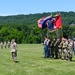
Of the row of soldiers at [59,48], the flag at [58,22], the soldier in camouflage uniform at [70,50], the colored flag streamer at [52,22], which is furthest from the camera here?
the colored flag streamer at [52,22]

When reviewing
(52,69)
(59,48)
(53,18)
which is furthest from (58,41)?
(52,69)

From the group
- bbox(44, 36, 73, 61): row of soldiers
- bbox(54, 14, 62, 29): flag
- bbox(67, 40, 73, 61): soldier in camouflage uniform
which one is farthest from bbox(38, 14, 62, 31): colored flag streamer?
bbox(67, 40, 73, 61): soldier in camouflage uniform

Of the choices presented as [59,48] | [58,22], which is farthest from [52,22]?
[59,48]

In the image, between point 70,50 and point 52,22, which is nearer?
point 70,50

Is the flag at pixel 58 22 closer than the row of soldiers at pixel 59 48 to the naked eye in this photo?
No

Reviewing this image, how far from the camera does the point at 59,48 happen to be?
1160 inches

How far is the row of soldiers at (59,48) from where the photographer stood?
27.4 metres

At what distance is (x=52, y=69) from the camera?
69.5 feet

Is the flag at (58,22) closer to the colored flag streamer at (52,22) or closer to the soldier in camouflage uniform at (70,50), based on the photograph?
the colored flag streamer at (52,22)

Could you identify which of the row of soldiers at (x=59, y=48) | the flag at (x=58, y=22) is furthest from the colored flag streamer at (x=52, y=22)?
the row of soldiers at (x=59, y=48)

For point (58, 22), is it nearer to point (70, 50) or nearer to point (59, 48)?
point (59, 48)

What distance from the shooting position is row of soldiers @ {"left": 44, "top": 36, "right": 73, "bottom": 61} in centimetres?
2739

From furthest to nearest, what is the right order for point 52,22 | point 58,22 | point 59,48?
point 52,22, point 58,22, point 59,48

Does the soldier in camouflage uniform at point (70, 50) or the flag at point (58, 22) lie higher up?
the flag at point (58, 22)
